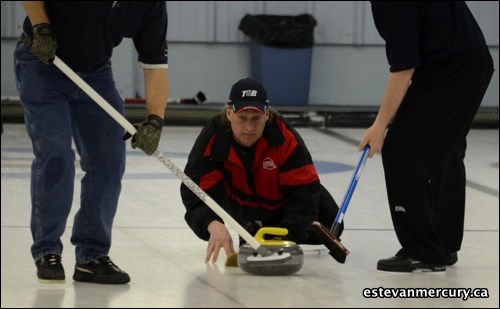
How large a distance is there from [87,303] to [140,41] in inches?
42.7

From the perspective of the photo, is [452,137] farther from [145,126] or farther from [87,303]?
[87,303]

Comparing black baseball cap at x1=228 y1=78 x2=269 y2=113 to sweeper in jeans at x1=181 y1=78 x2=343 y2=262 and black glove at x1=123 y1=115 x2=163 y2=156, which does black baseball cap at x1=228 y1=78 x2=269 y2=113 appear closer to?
sweeper in jeans at x1=181 y1=78 x2=343 y2=262

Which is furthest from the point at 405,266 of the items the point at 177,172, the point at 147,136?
the point at 147,136

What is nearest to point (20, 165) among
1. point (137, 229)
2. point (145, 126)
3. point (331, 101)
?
point (137, 229)

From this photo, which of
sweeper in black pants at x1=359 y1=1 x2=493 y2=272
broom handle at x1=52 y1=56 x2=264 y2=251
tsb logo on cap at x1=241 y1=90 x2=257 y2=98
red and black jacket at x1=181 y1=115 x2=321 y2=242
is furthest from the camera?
red and black jacket at x1=181 y1=115 x2=321 y2=242

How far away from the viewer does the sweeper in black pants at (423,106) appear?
5125 mm

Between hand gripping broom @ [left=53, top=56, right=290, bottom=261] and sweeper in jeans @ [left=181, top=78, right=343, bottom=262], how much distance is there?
244mm

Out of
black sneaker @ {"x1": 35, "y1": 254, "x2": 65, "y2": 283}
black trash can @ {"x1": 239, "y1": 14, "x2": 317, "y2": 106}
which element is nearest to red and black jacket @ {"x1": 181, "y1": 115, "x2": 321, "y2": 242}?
black sneaker @ {"x1": 35, "y1": 254, "x2": 65, "y2": 283}

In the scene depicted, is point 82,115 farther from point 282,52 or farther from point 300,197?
point 282,52

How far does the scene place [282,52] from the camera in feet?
43.8

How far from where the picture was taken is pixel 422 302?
4.86 metres

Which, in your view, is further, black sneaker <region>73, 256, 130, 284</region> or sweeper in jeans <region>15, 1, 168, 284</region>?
black sneaker <region>73, 256, 130, 284</region>

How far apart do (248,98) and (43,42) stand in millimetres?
1095

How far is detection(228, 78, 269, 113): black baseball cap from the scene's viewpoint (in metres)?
5.40
